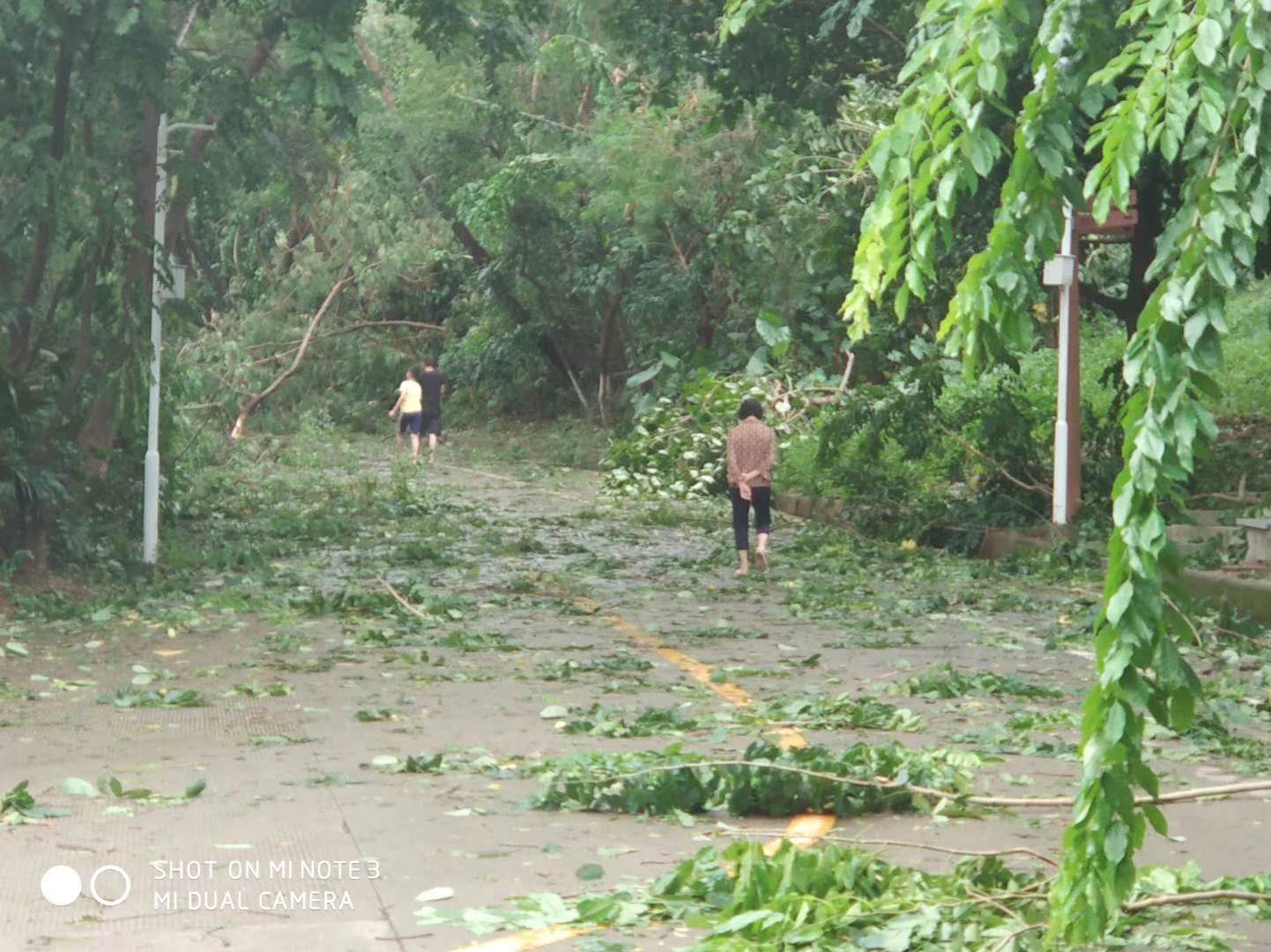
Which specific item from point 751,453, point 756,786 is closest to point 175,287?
point 751,453

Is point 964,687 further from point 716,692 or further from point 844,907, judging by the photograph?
point 844,907

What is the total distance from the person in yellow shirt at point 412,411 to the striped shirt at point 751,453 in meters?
18.1

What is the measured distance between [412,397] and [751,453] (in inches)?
732

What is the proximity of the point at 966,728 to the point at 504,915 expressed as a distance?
4.58 meters

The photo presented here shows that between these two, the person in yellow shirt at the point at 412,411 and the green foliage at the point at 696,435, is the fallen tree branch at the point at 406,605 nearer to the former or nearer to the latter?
the green foliage at the point at 696,435

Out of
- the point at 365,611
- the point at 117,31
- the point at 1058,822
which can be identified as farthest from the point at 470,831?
the point at 117,31

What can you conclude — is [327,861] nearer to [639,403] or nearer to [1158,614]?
[1158,614]

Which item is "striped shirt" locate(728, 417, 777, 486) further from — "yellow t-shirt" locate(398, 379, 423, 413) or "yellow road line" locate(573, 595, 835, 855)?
"yellow t-shirt" locate(398, 379, 423, 413)

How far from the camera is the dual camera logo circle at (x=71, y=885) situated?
6.67 metres

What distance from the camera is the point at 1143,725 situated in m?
5.18

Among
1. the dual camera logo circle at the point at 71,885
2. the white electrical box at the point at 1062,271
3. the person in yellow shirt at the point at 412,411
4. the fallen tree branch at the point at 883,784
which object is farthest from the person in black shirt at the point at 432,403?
the dual camera logo circle at the point at 71,885

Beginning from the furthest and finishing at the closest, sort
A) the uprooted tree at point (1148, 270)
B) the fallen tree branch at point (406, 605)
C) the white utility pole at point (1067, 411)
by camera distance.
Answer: the white utility pole at point (1067, 411), the fallen tree branch at point (406, 605), the uprooted tree at point (1148, 270)

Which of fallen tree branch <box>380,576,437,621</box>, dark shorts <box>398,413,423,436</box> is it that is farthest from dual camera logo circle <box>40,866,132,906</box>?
dark shorts <box>398,413,423,436</box>

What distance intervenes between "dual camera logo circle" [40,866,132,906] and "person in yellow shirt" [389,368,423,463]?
2995 centimetres
